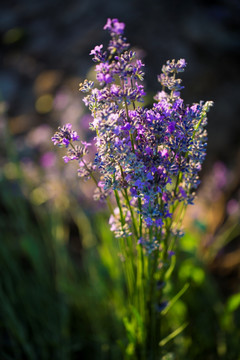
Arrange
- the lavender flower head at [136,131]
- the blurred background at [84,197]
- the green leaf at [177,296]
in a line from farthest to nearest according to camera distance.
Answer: the blurred background at [84,197], the green leaf at [177,296], the lavender flower head at [136,131]

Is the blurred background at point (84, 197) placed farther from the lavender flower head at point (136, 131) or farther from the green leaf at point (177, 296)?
the lavender flower head at point (136, 131)

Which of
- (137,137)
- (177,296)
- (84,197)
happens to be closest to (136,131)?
(137,137)

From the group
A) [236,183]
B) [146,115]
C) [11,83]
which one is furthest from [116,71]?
[11,83]

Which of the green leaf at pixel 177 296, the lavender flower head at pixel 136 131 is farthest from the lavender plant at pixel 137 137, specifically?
the green leaf at pixel 177 296

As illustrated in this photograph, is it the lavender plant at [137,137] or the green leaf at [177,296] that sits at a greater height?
the lavender plant at [137,137]

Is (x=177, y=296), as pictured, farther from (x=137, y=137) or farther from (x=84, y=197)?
(x=84, y=197)

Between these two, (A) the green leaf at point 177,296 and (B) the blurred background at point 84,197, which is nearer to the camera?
(A) the green leaf at point 177,296

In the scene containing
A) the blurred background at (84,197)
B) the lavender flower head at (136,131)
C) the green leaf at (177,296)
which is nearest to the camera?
the lavender flower head at (136,131)

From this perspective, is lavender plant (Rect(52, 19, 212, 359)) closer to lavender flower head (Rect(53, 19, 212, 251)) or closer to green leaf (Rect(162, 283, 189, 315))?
lavender flower head (Rect(53, 19, 212, 251))
